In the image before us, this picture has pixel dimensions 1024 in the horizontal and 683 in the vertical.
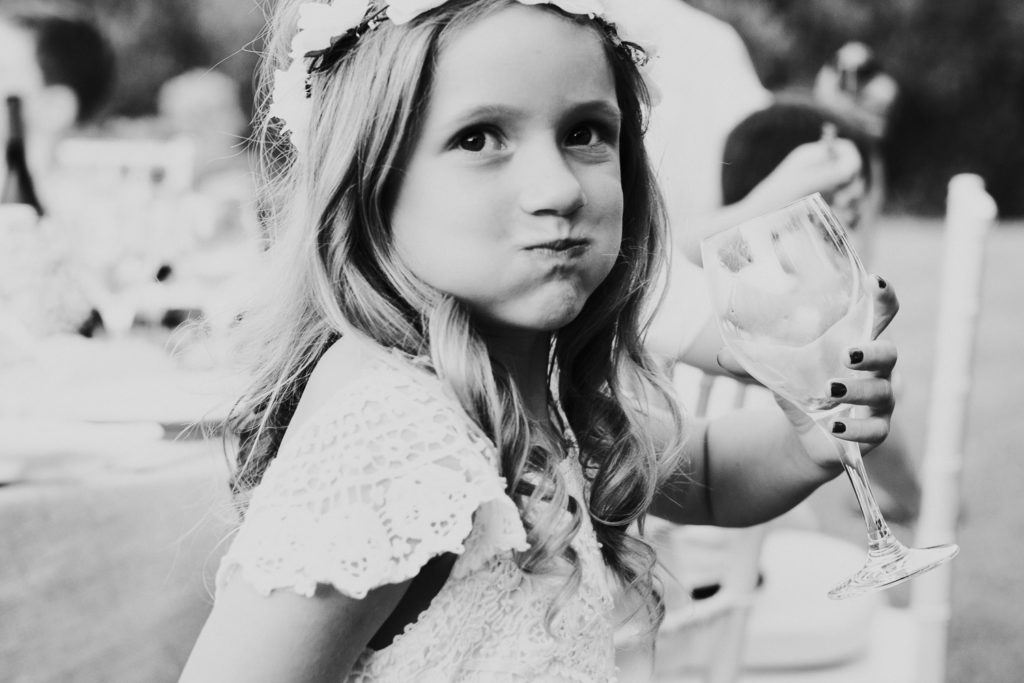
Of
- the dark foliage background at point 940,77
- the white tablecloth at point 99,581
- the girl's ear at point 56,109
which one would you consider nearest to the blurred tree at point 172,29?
the girl's ear at point 56,109

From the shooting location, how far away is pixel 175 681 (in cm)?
148

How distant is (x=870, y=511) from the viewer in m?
1.03

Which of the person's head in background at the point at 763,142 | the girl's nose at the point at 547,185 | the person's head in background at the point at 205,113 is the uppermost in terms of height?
the girl's nose at the point at 547,185

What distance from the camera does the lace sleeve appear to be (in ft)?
2.72

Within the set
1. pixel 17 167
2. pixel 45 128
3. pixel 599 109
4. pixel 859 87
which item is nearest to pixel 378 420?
pixel 599 109

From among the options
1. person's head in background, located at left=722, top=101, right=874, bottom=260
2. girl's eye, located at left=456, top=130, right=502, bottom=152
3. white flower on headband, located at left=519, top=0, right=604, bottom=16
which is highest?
white flower on headband, located at left=519, top=0, right=604, bottom=16

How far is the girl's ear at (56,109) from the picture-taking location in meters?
4.38

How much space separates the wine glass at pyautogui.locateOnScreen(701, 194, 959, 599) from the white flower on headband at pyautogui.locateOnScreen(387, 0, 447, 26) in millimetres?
308

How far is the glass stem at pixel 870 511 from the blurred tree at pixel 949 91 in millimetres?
9912

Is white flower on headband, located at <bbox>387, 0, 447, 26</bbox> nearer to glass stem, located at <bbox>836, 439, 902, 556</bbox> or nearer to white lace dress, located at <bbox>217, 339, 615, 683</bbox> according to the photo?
white lace dress, located at <bbox>217, 339, 615, 683</bbox>

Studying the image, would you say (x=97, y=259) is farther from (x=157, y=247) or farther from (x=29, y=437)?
(x=29, y=437)

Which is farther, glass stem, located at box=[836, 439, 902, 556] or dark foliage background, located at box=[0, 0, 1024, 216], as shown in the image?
dark foliage background, located at box=[0, 0, 1024, 216]

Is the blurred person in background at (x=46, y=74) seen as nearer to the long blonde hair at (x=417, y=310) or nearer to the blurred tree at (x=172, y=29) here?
the blurred tree at (x=172, y=29)

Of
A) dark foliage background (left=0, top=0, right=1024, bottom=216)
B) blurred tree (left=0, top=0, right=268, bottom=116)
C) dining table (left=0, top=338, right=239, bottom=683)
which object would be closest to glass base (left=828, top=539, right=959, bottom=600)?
dining table (left=0, top=338, right=239, bottom=683)
